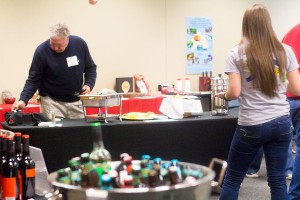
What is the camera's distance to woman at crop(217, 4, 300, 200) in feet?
7.00

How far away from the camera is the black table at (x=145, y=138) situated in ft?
8.93

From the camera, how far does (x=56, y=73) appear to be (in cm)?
311

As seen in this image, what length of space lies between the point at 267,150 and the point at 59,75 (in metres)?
1.64

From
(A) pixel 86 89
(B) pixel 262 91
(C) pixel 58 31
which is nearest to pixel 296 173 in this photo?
(B) pixel 262 91

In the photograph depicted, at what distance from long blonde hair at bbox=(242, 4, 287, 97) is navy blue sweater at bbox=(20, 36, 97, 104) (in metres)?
1.48

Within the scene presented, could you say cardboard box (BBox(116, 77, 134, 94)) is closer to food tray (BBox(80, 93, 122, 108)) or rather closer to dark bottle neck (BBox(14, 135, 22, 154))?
food tray (BBox(80, 93, 122, 108))

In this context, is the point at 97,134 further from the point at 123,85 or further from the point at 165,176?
the point at 123,85

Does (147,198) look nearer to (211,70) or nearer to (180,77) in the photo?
(180,77)

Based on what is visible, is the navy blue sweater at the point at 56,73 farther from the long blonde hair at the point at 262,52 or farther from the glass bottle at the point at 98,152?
the glass bottle at the point at 98,152

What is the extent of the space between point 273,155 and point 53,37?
1.73 meters

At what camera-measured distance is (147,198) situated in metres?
0.92

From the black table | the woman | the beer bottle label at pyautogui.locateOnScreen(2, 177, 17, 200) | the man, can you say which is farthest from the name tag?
the beer bottle label at pyautogui.locateOnScreen(2, 177, 17, 200)

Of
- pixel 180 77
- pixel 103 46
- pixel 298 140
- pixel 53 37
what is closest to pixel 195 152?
pixel 298 140

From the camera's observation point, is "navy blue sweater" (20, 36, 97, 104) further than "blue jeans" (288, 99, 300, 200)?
Yes
